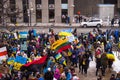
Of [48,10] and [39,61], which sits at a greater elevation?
[48,10]

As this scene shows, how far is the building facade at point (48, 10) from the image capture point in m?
50.2

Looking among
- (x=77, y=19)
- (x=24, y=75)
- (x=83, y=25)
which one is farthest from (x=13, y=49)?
(x=77, y=19)

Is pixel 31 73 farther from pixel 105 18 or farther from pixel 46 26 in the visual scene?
pixel 105 18

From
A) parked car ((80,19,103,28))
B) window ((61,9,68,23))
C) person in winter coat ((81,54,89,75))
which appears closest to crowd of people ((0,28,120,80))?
person in winter coat ((81,54,89,75))

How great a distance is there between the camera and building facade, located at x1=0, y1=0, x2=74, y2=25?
50.2 m

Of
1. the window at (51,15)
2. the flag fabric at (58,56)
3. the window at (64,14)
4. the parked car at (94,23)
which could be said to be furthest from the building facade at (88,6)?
the flag fabric at (58,56)

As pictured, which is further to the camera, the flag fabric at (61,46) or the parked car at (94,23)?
the parked car at (94,23)

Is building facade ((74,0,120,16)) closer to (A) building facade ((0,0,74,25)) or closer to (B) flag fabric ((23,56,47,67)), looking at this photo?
(A) building facade ((0,0,74,25))

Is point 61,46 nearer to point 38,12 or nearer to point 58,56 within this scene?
point 58,56

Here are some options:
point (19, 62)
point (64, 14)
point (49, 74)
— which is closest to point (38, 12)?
point (64, 14)

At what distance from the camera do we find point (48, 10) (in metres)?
50.9

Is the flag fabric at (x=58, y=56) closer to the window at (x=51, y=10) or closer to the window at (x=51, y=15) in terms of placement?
the window at (x=51, y=10)

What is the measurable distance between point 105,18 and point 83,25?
512 centimetres

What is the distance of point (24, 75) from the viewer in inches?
776
